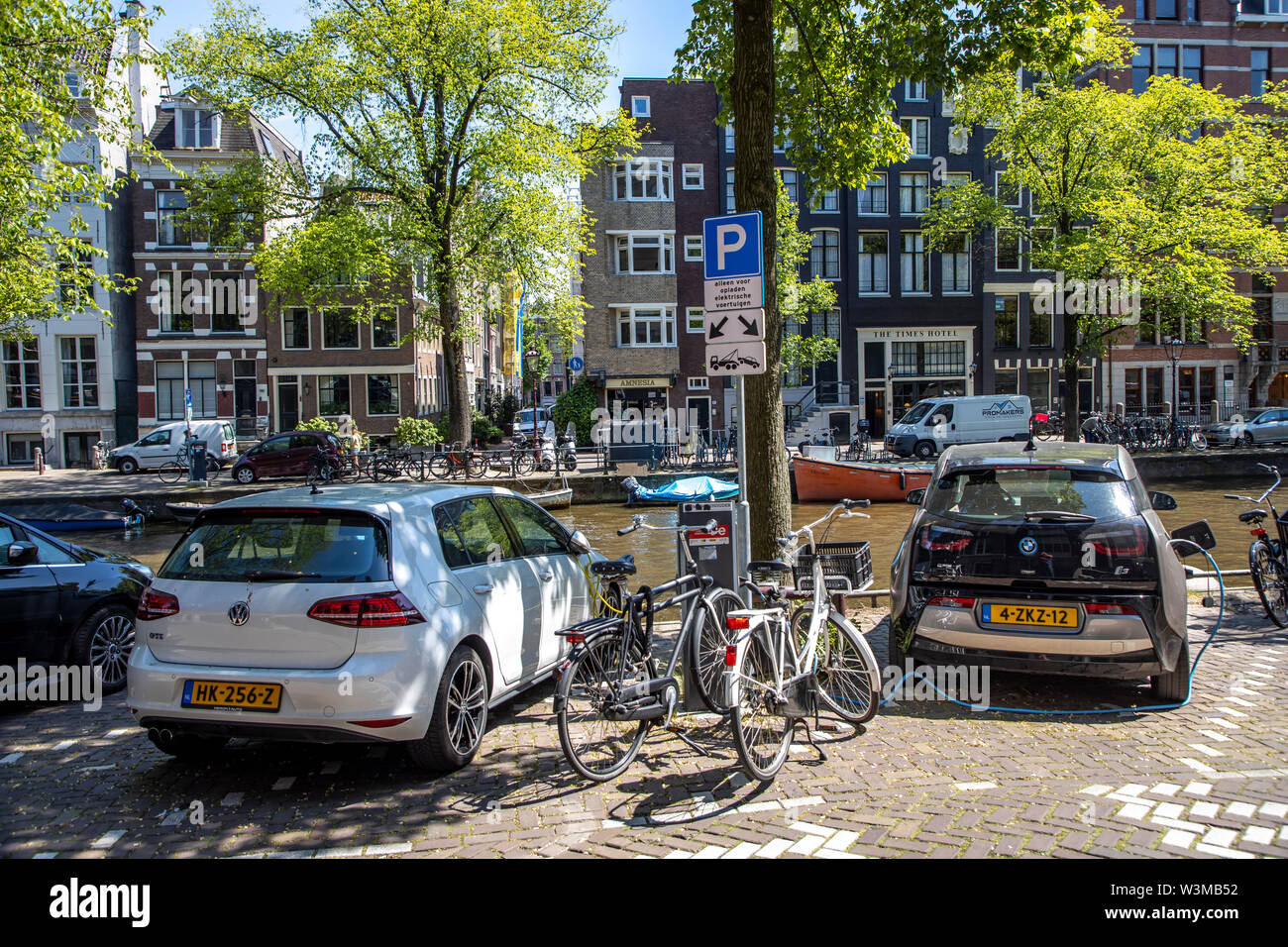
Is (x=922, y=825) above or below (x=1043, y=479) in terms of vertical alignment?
below

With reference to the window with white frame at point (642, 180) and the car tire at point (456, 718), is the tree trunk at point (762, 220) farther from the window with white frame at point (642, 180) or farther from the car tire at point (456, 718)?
the window with white frame at point (642, 180)

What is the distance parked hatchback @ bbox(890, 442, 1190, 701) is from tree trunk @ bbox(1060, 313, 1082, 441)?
25587mm

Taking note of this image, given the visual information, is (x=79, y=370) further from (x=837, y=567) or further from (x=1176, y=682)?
(x=1176, y=682)

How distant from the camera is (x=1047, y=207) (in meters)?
30.4

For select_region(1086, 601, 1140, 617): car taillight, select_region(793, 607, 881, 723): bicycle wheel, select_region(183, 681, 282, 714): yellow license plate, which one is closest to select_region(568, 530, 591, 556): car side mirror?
select_region(793, 607, 881, 723): bicycle wheel

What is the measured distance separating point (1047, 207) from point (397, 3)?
21.4m

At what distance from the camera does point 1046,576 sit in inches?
218

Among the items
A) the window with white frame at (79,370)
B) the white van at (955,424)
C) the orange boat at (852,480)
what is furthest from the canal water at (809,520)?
the window with white frame at (79,370)

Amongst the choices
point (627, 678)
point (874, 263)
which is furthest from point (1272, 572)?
point (874, 263)

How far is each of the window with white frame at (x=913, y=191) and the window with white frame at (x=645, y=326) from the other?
475 inches

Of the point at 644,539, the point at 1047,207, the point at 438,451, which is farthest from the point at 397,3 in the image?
the point at 1047,207

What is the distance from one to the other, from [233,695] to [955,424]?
3229 centimetres
